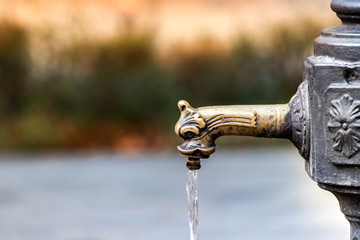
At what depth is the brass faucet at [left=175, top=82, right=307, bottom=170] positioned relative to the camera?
5.67ft

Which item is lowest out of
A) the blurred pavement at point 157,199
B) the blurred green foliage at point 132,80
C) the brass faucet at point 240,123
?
the blurred pavement at point 157,199

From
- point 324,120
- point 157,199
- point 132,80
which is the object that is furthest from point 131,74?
point 324,120

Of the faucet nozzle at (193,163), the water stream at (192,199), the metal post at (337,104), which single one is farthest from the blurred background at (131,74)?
the metal post at (337,104)

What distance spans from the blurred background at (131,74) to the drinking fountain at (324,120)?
10.7 ft

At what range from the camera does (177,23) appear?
253 inches

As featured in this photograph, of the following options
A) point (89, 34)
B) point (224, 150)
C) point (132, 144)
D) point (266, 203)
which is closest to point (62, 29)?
point (89, 34)

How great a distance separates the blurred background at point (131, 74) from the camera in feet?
18.0

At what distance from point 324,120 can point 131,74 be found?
14.2ft

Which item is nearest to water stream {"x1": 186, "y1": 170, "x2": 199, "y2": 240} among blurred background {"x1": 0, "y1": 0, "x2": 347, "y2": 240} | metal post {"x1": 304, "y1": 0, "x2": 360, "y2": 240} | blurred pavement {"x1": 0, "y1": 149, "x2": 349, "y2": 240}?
metal post {"x1": 304, "y1": 0, "x2": 360, "y2": 240}

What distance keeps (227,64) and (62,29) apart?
53.1 inches

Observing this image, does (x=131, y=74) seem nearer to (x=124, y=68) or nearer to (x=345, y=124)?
(x=124, y=68)

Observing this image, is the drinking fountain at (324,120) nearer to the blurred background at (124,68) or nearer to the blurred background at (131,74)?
the blurred background at (131,74)

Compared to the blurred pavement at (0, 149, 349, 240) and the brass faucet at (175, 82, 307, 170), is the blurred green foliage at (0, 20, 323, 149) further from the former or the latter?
the brass faucet at (175, 82, 307, 170)

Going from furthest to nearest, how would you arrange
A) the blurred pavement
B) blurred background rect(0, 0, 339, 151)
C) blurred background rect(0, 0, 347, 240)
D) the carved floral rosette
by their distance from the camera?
blurred background rect(0, 0, 339, 151) → blurred background rect(0, 0, 347, 240) → the blurred pavement → the carved floral rosette
